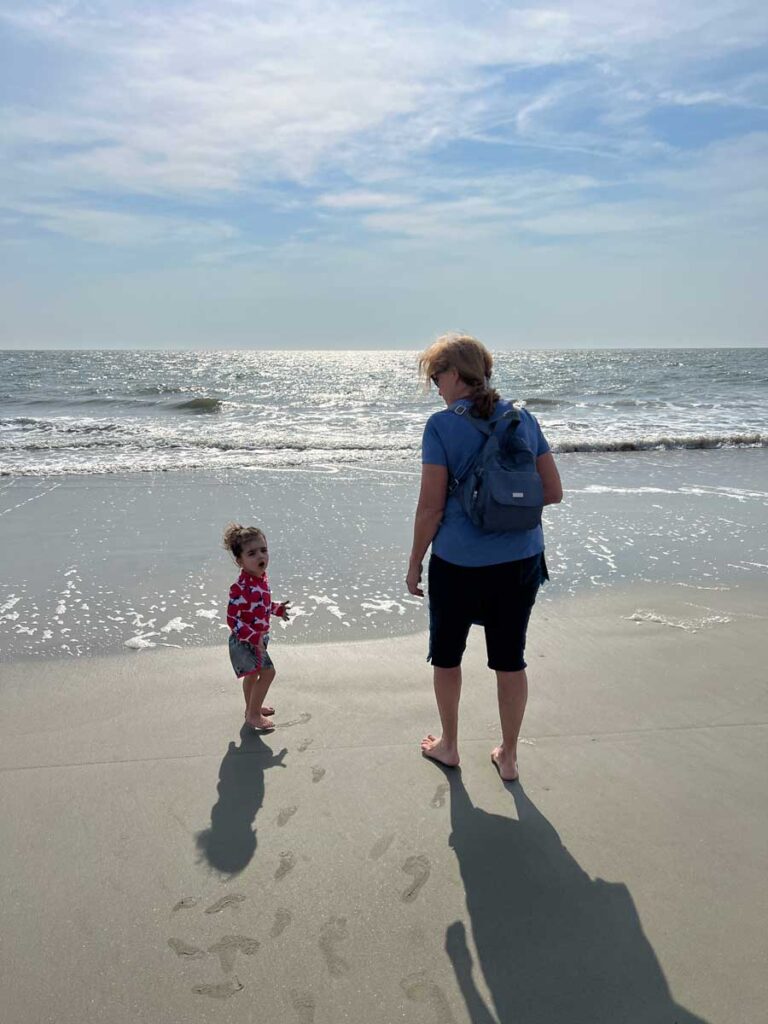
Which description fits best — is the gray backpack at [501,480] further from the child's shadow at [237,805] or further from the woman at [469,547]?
the child's shadow at [237,805]

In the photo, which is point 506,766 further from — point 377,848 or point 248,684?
point 248,684

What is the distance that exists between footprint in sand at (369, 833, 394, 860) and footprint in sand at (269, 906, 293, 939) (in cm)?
37

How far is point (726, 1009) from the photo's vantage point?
1971 millimetres

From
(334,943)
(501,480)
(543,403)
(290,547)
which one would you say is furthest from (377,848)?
(543,403)

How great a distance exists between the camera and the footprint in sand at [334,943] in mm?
2100

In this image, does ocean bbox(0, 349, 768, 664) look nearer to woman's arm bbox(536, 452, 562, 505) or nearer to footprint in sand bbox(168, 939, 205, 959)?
woman's arm bbox(536, 452, 562, 505)

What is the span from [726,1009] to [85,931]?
1801 mm

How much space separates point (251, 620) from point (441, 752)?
1.06 meters

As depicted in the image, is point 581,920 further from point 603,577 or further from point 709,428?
point 709,428

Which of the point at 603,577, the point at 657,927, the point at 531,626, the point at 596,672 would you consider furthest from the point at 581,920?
the point at 603,577

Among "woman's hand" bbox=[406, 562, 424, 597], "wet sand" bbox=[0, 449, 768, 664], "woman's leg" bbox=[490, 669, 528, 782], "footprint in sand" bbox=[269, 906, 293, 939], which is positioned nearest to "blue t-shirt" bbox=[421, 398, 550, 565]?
"woman's hand" bbox=[406, 562, 424, 597]

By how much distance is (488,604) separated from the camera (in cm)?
290

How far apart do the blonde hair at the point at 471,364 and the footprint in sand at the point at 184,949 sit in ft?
6.29

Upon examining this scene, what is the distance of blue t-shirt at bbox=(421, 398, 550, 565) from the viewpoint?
2750 millimetres
